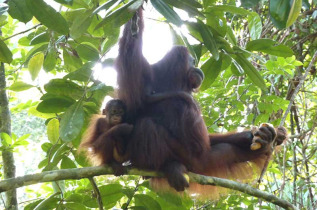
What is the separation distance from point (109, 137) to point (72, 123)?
472mm

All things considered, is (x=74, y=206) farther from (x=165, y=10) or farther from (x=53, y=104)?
(x=165, y=10)

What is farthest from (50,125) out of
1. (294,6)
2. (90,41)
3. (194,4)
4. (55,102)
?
(294,6)

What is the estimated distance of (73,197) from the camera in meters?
2.82

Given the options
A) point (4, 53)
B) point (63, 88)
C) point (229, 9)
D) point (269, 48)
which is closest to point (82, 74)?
point (63, 88)

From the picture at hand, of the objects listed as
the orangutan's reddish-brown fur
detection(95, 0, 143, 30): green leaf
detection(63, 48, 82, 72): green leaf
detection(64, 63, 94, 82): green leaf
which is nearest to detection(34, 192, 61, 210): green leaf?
the orangutan's reddish-brown fur

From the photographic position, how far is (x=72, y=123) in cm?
250

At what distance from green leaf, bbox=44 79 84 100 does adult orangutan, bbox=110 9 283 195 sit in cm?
34

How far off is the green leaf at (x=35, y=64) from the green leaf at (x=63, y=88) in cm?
25

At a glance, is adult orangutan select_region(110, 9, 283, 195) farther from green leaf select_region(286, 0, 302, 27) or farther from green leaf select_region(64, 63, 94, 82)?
green leaf select_region(286, 0, 302, 27)

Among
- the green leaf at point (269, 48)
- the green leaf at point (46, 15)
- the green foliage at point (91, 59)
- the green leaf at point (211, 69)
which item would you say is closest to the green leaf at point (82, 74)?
the green foliage at point (91, 59)

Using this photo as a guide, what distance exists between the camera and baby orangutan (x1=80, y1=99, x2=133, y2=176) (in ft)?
9.48

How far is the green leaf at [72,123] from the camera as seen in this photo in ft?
7.93

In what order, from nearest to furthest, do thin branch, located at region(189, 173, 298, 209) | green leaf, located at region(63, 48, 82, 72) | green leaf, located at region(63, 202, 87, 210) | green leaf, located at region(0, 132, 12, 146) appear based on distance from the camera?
thin branch, located at region(189, 173, 298, 209), green leaf, located at region(63, 202, 87, 210), green leaf, located at region(0, 132, 12, 146), green leaf, located at region(63, 48, 82, 72)

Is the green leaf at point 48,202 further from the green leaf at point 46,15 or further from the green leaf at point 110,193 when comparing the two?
the green leaf at point 46,15
